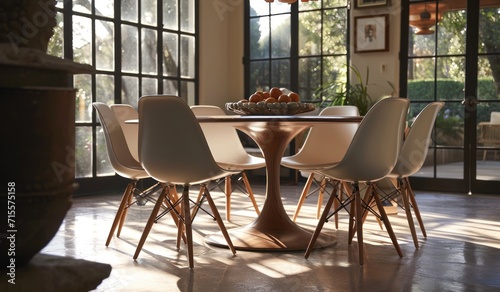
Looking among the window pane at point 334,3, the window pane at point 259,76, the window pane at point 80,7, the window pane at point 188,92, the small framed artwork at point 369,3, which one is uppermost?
the window pane at point 334,3

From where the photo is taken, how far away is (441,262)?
135 inches

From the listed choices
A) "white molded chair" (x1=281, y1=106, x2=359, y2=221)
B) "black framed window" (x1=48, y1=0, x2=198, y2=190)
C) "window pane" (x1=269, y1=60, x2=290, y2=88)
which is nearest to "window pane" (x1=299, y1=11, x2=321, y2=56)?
"window pane" (x1=269, y1=60, x2=290, y2=88)

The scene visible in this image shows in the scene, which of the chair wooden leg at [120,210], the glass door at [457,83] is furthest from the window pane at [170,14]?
the chair wooden leg at [120,210]

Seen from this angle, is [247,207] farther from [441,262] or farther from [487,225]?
[441,262]

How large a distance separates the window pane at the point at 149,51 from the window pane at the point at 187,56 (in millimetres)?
509

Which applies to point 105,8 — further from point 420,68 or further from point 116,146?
point 420,68

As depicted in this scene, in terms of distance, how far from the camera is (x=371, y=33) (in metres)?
7.14

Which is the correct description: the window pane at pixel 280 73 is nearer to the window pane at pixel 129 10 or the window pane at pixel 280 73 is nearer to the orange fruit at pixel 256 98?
the window pane at pixel 129 10

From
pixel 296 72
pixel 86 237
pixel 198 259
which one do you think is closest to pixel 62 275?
pixel 198 259

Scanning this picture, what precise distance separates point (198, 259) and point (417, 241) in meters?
1.31

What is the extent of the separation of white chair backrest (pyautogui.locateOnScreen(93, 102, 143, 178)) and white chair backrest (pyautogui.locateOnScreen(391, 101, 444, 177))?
157 centimetres

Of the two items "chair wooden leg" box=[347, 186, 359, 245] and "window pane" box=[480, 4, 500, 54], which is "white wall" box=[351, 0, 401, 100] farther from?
"chair wooden leg" box=[347, 186, 359, 245]

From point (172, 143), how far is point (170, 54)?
164 inches

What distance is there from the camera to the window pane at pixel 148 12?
6957mm
